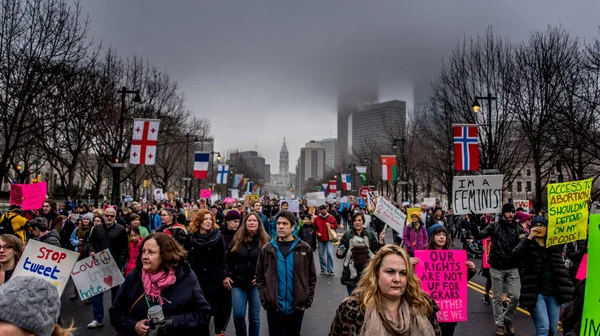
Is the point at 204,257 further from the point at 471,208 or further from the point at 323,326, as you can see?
the point at 471,208

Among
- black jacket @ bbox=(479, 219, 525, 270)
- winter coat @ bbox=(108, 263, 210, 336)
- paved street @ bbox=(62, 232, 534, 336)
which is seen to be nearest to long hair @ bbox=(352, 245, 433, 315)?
winter coat @ bbox=(108, 263, 210, 336)

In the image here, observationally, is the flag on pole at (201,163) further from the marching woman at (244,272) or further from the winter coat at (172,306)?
the winter coat at (172,306)

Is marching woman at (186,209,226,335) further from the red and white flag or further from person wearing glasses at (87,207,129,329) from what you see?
the red and white flag

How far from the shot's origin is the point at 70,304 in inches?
343

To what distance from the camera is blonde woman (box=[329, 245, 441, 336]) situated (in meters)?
2.80

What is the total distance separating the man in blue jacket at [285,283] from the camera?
4922 mm

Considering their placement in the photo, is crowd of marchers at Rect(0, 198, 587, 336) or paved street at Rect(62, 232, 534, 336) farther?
paved street at Rect(62, 232, 534, 336)

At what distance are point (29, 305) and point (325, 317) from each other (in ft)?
21.2

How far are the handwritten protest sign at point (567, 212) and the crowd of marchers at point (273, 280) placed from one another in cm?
17

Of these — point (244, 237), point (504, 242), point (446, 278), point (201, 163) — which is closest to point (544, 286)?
point (504, 242)

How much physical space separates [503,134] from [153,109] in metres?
20.8

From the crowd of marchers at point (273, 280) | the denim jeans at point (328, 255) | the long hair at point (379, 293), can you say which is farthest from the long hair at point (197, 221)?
the denim jeans at point (328, 255)

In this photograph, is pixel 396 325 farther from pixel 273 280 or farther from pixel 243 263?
pixel 243 263

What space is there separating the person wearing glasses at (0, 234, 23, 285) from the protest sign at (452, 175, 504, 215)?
24.1 feet
